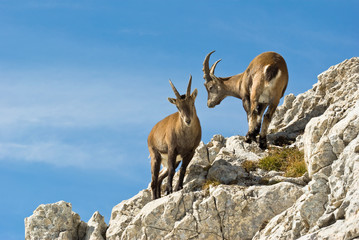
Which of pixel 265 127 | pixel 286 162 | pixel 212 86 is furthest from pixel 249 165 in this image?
pixel 212 86

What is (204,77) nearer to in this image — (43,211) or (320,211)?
(43,211)

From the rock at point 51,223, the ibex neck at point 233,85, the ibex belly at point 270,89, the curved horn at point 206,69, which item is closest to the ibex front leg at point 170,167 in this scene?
the rock at point 51,223

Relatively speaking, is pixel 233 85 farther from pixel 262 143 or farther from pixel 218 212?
pixel 218 212

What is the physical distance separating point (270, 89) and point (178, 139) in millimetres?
6380

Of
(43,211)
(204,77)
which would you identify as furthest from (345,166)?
(204,77)

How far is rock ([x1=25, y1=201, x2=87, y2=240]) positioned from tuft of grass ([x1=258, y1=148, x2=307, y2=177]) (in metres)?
8.06

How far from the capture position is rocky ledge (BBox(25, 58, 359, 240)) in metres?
15.6

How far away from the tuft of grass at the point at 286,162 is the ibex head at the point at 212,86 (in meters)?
7.63

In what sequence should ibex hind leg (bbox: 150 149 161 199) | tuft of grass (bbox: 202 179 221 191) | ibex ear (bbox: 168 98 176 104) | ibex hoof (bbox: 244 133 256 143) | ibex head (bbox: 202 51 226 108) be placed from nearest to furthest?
tuft of grass (bbox: 202 179 221 191) → ibex ear (bbox: 168 98 176 104) → ibex hind leg (bbox: 150 149 161 199) → ibex hoof (bbox: 244 133 256 143) → ibex head (bbox: 202 51 226 108)

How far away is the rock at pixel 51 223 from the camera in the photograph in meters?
22.6

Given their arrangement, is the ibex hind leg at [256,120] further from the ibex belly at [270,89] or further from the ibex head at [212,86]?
the ibex head at [212,86]

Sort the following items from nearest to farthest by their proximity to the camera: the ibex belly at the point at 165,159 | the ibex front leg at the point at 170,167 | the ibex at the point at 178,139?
the ibex at the point at 178,139 < the ibex front leg at the point at 170,167 < the ibex belly at the point at 165,159

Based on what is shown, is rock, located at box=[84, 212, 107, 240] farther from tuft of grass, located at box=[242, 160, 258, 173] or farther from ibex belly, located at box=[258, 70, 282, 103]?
ibex belly, located at box=[258, 70, 282, 103]

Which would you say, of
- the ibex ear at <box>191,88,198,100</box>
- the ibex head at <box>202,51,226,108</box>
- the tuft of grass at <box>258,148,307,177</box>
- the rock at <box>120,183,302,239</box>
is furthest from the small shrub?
the ibex head at <box>202,51,226,108</box>
